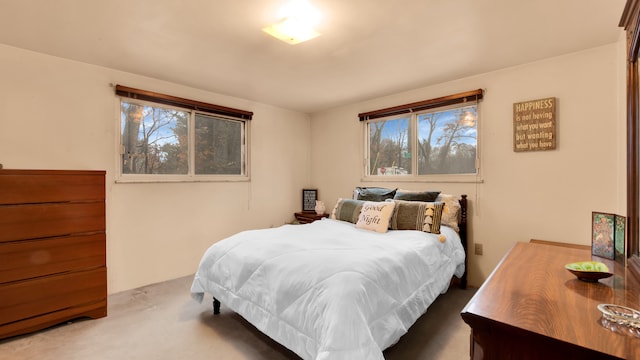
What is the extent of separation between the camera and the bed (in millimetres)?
1423

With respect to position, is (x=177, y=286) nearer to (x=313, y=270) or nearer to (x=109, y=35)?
(x=313, y=270)

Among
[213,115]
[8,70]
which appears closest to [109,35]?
[8,70]

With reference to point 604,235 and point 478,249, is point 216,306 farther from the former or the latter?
point 604,235

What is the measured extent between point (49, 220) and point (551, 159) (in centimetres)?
423

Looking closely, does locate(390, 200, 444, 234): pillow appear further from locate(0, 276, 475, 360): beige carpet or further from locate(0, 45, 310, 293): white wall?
locate(0, 45, 310, 293): white wall

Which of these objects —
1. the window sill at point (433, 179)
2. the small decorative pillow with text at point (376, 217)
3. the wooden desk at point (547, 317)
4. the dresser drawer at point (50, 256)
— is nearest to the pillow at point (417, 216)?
the small decorative pillow with text at point (376, 217)

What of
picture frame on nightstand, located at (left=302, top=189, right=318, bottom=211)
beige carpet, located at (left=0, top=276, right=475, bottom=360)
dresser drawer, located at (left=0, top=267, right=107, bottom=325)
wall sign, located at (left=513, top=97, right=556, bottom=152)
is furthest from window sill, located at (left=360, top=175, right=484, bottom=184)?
dresser drawer, located at (left=0, top=267, right=107, bottom=325)

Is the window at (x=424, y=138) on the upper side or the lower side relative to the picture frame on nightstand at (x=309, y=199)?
upper

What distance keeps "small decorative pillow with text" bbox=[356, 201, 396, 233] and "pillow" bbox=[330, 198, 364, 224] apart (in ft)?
0.48

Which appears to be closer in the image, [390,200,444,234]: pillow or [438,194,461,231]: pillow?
[390,200,444,234]: pillow

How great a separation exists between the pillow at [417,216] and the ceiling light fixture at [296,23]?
1.78 metres

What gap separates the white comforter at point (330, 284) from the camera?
1.42 metres


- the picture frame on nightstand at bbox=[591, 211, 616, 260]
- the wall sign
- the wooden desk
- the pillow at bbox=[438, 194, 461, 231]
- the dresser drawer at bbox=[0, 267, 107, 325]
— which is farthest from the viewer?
the pillow at bbox=[438, 194, 461, 231]

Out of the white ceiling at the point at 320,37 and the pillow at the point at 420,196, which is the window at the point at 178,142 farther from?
the pillow at the point at 420,196
